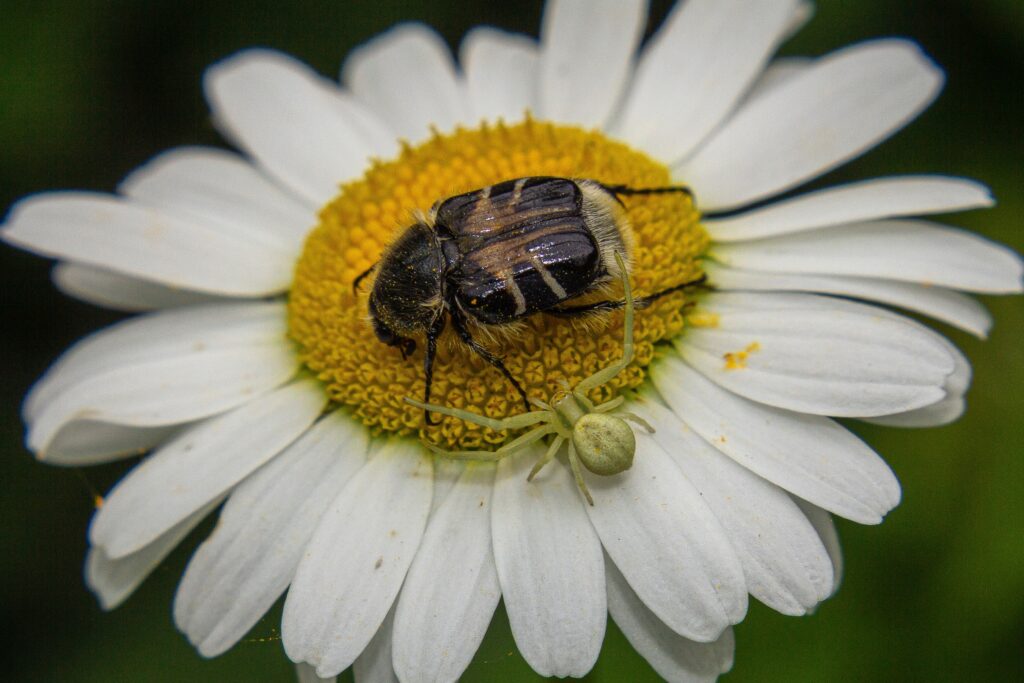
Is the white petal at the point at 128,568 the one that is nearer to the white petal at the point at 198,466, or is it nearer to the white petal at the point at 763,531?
the white petal at the point at 198,466

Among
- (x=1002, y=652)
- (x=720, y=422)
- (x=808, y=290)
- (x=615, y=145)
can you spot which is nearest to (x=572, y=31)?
(x=615, y=145)

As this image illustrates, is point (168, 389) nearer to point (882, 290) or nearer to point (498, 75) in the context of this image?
point (498, 75)

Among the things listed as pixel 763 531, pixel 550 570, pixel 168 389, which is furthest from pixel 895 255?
pixel 168 389

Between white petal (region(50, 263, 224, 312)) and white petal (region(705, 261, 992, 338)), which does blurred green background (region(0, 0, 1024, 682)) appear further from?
white petal (region(50, 263, 224, 312))

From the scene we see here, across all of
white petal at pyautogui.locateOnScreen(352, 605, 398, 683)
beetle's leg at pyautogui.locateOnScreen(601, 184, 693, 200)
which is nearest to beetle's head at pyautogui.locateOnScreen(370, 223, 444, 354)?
beetle's leg at pyautogui.locateOnScreen(601, 184, 693, 200)

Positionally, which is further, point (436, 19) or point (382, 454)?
point (436, 19)

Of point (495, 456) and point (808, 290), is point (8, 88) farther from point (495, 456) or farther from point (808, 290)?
point (808, 290)

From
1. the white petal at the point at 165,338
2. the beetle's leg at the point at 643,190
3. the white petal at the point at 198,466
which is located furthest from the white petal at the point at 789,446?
the white petal at the point at 165,338
